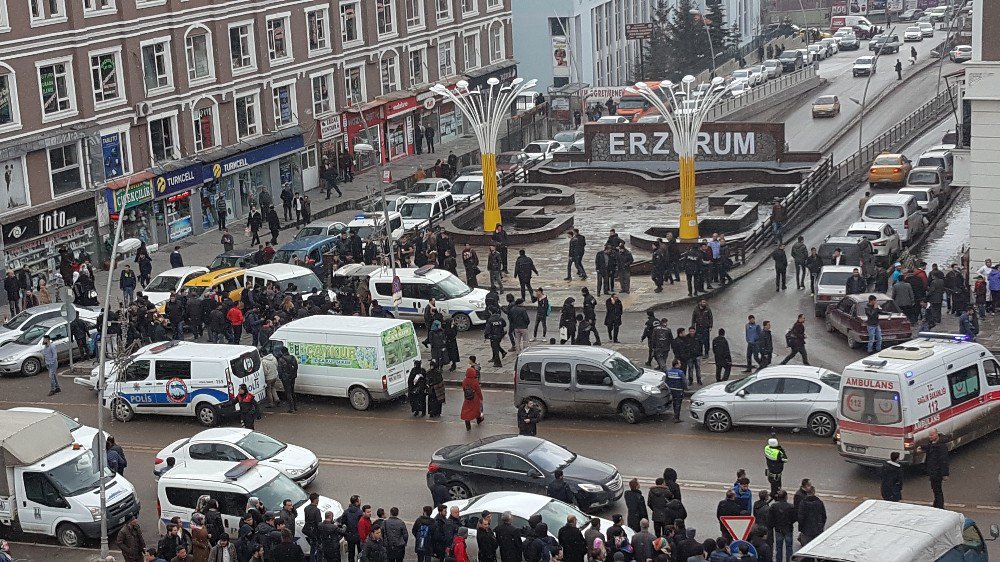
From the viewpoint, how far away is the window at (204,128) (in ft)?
183

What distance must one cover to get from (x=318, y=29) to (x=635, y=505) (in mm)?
45453

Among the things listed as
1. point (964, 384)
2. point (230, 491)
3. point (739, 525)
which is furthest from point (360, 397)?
point (739, 525)

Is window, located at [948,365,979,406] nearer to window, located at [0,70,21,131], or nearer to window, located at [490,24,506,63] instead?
window, located at [0,70,21,131]

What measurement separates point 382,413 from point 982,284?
15339 mm

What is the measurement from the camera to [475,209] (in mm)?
53250

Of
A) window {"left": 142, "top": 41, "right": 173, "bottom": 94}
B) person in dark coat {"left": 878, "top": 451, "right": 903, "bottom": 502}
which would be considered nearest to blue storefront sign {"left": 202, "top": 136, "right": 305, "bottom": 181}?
window {"left": 142, "top": 41, "right": 173, "bottom": 94}

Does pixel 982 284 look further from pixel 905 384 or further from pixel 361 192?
pixel 361 192

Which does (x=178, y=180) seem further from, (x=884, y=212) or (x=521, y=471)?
(x=521, y=471)

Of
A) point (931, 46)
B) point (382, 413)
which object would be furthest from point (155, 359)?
point (931, 46)

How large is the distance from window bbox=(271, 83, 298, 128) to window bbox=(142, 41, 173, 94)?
7.19m

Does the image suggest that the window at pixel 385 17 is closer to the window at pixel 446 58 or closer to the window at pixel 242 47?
the window at pixel 446 58

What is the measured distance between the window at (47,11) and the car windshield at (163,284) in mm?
11183

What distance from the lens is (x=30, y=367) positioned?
Result: 36.9 metres

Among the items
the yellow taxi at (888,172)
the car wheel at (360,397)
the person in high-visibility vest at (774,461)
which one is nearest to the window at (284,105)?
the yellow taxi at (888,172)
